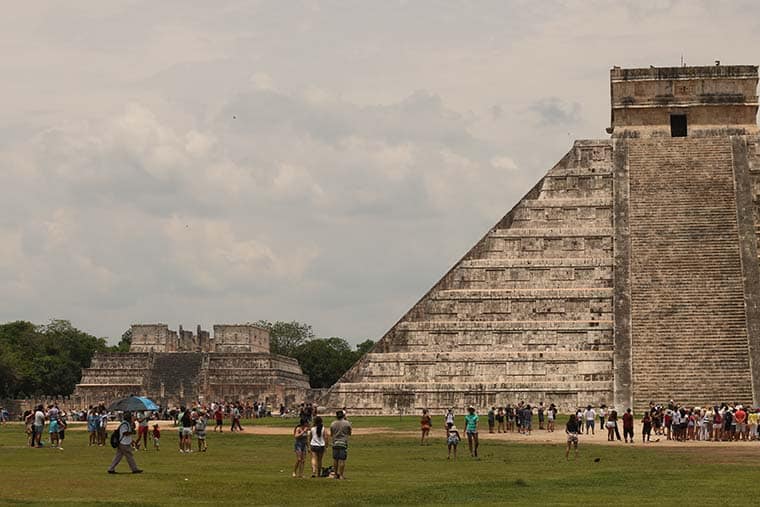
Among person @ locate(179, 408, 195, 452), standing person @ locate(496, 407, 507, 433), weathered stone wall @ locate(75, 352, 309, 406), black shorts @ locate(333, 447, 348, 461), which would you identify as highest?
weathered stone wall @ locate(75, 352, 309, 406)

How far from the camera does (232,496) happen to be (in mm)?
19281

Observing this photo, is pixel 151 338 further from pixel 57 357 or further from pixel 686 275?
pixel 686 275

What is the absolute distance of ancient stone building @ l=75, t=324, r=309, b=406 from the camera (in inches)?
2579

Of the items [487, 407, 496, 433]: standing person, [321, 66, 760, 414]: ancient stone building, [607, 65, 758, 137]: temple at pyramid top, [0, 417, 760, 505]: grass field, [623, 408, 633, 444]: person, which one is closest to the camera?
[0, 417, 760, 505]: grass field

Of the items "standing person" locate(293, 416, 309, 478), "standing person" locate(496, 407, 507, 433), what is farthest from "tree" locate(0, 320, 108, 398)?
"standing person" locate(293, 416, 309, 478)

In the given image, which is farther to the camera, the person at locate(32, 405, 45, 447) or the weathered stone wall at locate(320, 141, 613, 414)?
the weathered stone wall at locate(320, 141, 613, 414)

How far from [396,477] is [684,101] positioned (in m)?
30.8

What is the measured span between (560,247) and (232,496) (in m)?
29.7

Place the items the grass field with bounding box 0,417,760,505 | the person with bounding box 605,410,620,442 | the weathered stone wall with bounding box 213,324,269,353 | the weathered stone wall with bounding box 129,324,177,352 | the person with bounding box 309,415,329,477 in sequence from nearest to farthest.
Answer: the grass field with bounding box 0,417,760,505, the person with bounding box 309,415,329,477, the person with bounding box 605,410,620,442, the weathered stone wall with bounding box 129,324,177,352, the weathered stone wall with bounding box 213,324,269,353

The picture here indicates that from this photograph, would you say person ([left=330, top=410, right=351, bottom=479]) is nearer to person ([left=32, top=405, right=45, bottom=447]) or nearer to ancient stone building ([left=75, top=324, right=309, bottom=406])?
person ([left=32, top=405, right=45, bottom=447])

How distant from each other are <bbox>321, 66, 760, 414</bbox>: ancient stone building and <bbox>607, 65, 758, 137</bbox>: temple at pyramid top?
48 mm

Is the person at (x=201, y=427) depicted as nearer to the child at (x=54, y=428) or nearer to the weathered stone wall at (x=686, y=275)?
the child at (x=54, y=428)

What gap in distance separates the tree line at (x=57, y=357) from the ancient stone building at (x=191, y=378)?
841cm

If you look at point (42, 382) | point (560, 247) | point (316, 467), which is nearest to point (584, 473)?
point (316, 467)
